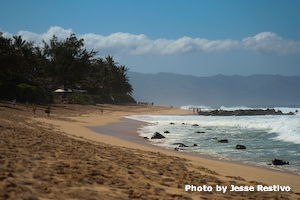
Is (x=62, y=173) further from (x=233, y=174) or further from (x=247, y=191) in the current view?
(x=233, y=174)

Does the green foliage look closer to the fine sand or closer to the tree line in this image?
the tree line

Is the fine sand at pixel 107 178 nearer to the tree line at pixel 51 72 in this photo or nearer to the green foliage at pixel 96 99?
the tree line at pixel 51 72

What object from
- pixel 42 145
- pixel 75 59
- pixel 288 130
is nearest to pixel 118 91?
pixel 75 59

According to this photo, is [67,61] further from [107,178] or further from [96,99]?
[107,178]

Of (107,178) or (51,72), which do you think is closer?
(107,178)

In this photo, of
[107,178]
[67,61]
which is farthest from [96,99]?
[107,178]

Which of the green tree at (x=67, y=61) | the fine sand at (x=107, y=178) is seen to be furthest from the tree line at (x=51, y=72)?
the fine sand at (x=107, y=178)

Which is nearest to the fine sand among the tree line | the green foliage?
the tree line

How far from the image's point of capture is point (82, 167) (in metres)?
5.88

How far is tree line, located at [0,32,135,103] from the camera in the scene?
34.1 m

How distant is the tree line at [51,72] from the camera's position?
3409cm

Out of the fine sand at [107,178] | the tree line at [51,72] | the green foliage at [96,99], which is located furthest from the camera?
the green foliage at [96,99]

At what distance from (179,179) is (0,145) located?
186 inches

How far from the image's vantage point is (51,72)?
183 ft
